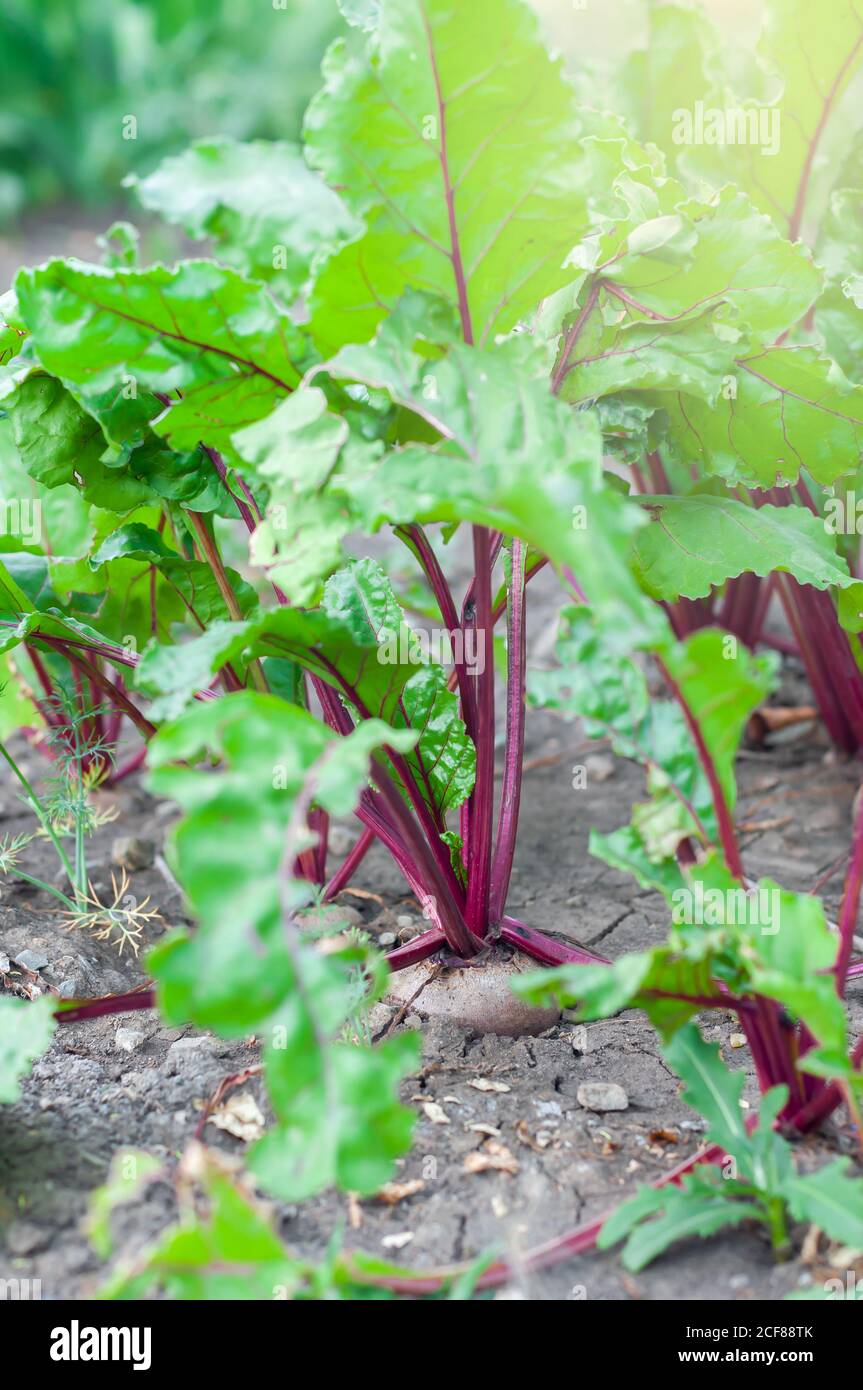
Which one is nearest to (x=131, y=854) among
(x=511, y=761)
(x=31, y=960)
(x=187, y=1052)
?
(x=31, y=960)

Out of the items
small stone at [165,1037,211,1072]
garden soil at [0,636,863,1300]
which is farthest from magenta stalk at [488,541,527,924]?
small stone at [165,1037,211,1072]

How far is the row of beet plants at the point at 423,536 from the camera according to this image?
1184 millimetres

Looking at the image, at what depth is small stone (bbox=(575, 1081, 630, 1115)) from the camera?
1700 mm

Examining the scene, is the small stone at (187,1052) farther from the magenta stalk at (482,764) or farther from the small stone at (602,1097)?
the small stone at (602,1097)

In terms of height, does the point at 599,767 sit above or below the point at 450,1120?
above

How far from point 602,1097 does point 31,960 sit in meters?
1.00

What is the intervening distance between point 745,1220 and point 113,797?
5.68 ft

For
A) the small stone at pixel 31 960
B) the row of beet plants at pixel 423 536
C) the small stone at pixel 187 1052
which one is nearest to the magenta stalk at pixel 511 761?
the row of beet plants at pixel 423 536

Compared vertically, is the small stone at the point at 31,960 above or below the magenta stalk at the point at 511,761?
below

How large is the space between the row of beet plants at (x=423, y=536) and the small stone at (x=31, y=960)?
0.13 meters

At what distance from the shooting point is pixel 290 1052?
1.13 m

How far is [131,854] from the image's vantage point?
94.8 inches

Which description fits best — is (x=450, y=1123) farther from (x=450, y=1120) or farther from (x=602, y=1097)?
(x=602, y=1097)
